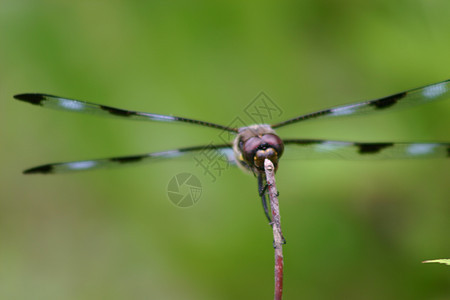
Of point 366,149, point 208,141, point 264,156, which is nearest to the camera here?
point 264,156

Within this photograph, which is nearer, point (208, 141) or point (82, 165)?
point (82, 165)

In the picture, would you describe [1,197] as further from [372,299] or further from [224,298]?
[372,299]

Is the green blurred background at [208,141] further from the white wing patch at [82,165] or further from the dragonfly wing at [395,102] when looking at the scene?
the dragonfly wing at [395,102]

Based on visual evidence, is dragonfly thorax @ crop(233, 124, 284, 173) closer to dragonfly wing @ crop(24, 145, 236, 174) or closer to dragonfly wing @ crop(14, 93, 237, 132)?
dragonfly wing @ crop(14, 93, 237, 132)

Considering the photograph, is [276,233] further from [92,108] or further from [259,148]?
[92,108]

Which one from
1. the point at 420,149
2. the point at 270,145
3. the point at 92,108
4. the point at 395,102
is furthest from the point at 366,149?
the point at 92,108

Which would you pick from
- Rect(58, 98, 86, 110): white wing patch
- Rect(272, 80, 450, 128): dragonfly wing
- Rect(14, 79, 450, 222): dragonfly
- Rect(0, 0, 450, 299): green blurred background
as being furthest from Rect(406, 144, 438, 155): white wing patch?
Rect(58, 98, 86, 110): white wing patch

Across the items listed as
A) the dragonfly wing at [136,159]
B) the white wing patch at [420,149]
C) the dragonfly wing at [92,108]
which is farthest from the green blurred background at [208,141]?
the dragonfly wing at [92,108]
